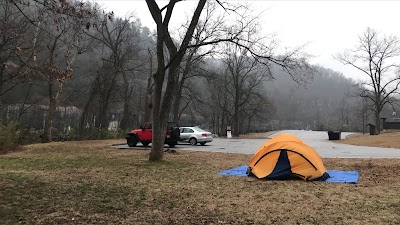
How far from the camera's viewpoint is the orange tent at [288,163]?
9867mm

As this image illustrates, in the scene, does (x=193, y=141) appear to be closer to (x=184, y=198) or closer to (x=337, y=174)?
(x=337, y=174)

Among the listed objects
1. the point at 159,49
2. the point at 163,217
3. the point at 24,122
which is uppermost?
the point at 159,49

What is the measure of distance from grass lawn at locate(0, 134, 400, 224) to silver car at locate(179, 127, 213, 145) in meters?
15.3

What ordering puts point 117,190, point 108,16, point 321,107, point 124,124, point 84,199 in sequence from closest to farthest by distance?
point 84,199, point 108,16, point 117,190, point 124,124, point 321,107

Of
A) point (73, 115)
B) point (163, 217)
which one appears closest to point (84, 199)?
point (163, 217)

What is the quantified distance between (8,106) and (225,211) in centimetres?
3079

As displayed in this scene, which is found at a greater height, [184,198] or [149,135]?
[149,135]

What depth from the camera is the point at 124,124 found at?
38812 mm

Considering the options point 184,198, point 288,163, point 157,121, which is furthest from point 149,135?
point 184,198

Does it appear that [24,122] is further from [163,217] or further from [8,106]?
[163,217]

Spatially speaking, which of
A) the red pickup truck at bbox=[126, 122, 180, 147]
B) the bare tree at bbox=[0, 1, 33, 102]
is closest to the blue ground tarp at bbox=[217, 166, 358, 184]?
the bare tree at bbox=[0, 1, 33, 102]

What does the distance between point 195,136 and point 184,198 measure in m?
19.5

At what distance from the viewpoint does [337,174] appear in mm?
10914

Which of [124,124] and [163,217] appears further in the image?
[124,124]
